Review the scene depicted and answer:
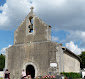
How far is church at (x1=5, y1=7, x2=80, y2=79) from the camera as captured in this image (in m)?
18.6

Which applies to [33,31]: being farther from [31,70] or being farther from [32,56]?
[31,70]

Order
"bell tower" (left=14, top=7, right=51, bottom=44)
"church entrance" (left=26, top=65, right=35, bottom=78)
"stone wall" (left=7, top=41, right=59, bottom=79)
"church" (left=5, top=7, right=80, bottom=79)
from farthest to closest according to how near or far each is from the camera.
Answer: "church entrance" (left=26, top=65, right=35, bottom=78)
"bell tower" (left=14, top=7, right=51, bottom=44)
"stone wall" (left=7, top=41, right=59, bottom=79)
"church" (left=5, top=7, right=80, bottom=79)

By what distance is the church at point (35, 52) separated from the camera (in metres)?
18.6

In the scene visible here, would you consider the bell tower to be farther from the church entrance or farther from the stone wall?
the church entrance

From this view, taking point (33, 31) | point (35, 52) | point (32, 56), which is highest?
point (33, 31)

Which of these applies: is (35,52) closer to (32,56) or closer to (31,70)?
(32,56)

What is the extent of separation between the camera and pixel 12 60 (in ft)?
70.3

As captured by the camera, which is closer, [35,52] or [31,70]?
[35,52]

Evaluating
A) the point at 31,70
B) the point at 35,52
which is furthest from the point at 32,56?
the point at 31,70

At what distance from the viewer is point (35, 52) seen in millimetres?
20078

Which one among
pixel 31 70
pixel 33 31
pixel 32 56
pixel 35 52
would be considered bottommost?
pixel 31 70

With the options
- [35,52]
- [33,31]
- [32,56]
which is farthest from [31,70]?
[33,31]

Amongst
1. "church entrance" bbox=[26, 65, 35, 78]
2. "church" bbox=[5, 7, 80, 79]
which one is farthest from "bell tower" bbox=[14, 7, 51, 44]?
"church entrance" bbox=[26, 65, 35, 78]

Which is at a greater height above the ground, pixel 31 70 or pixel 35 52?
pixel 35 52
